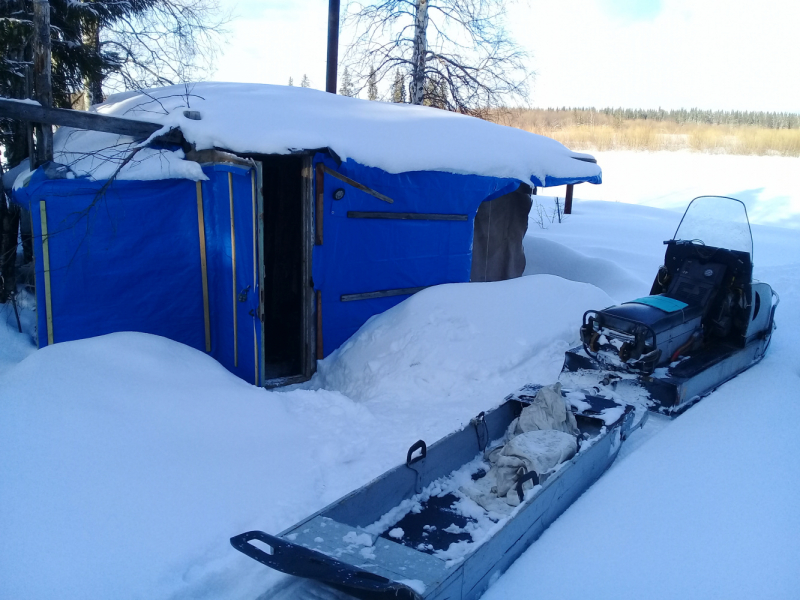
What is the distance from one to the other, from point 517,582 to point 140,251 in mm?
5022

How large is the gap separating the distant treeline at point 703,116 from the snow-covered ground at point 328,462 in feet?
138

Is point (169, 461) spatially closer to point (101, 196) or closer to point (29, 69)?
point (101, 196)

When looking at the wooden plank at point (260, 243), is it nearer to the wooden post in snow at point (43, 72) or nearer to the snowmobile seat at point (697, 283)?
the wooden post in snow at point (43, 72)

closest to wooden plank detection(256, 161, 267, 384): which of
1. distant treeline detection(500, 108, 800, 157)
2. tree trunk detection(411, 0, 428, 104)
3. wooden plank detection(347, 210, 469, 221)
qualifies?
wooden plank detection(347, 210, 469, 221)

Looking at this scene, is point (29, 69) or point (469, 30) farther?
point (469, 30)

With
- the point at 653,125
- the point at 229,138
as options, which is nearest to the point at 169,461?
the point at 229,138

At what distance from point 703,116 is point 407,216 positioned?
45769 millimetres

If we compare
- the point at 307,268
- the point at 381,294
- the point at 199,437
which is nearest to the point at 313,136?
the point at 307,268

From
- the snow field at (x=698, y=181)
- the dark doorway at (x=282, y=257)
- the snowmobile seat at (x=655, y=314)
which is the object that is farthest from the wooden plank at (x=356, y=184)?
the snow field at (x=698, y=181)

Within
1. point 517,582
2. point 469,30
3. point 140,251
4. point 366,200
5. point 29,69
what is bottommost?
point 517,582

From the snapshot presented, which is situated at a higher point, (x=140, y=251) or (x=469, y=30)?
(x=469, y=30)

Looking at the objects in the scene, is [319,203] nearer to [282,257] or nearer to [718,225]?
[282,257]

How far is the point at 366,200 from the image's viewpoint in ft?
22.3

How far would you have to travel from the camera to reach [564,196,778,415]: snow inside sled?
5.37 m
